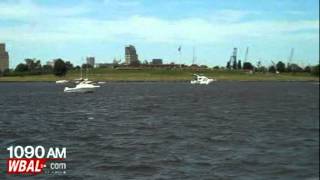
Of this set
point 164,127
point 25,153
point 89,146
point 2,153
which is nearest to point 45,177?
point 25,153

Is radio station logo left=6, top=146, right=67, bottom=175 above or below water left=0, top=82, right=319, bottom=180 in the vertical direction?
above

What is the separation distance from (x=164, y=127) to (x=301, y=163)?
66.6 ft

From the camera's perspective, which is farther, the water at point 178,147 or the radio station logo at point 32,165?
the water at point 178,147

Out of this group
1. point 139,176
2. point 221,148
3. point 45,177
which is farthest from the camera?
point 221,148

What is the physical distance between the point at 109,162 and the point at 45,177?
17.2 feet

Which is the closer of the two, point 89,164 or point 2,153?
point 89,164

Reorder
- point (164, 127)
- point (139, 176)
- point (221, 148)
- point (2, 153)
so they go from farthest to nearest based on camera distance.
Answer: point (164, 127)
point (221, 148)
point (2, 153)
point (139, 176)

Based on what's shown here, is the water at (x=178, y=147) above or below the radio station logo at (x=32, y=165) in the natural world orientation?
below

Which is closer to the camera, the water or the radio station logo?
the radio station logo

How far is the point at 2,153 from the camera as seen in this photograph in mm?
28969

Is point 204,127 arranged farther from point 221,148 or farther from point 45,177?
point 45,177

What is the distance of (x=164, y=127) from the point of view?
45.2 metres

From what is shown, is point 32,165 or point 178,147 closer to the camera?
point 32,165

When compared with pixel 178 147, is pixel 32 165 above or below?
above
